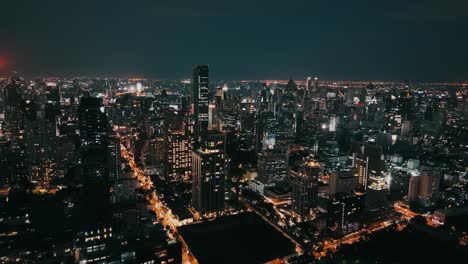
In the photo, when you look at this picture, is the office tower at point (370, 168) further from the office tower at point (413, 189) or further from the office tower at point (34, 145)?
the office tower at point (34, 145)

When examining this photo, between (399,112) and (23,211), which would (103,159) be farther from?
(399,112)

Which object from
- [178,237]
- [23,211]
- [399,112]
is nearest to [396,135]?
[399,112]

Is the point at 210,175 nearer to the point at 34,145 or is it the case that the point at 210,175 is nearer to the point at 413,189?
the point at 413,189

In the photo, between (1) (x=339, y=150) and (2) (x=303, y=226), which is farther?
(1) (x=339, y=150)

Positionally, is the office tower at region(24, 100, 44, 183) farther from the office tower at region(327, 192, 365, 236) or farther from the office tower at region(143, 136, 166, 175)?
the office tower at region(327, 192, 365, 236)

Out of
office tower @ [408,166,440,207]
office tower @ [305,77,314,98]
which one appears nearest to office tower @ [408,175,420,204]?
office tower @ [408,166,440,207]

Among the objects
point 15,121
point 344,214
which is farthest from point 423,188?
point 15,121
